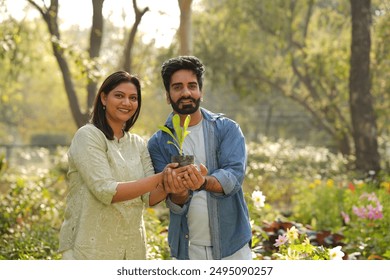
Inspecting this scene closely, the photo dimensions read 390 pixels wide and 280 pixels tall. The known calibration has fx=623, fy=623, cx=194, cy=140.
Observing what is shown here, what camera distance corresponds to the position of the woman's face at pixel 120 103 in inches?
117

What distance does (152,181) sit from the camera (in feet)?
9.27

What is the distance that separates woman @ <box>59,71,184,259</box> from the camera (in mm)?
2840

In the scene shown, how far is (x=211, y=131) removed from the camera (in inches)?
126

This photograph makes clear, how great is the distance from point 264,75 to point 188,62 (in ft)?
46.7

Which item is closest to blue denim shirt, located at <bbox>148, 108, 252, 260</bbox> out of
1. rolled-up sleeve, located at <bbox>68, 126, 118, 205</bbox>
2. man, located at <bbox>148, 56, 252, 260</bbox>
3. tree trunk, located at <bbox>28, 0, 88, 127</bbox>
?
man, located at <bbox>148, 56, 252, 260</bbox>

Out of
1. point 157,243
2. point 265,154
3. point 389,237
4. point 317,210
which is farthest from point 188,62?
point 265,154

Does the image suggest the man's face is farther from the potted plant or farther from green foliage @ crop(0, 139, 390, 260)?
green foliage @ crop(0, 139, 390, 260)

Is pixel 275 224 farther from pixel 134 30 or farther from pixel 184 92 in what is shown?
pixel 134 30

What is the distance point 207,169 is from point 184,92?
0.40 metres

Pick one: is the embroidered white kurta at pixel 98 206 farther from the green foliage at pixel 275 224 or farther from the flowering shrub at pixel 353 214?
the flowering shrub at pixel 353 214

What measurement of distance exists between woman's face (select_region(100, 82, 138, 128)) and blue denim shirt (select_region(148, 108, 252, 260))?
0.29 m

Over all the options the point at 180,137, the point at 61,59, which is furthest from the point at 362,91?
the point at 180,137

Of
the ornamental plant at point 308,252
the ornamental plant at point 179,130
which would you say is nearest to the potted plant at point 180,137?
the ornamental plant at point 179,130
